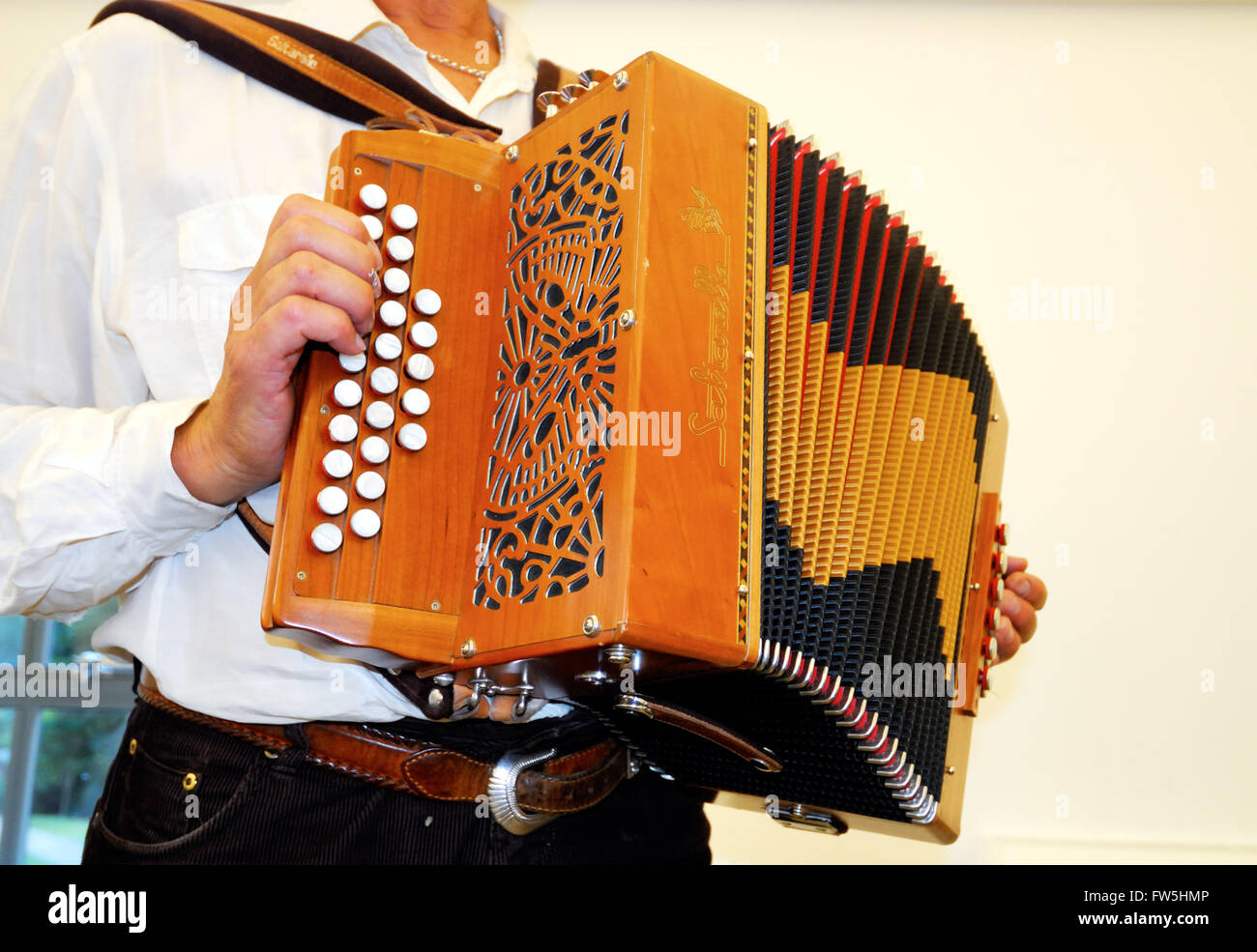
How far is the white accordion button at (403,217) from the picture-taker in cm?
76

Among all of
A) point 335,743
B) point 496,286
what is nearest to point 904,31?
point 496,286

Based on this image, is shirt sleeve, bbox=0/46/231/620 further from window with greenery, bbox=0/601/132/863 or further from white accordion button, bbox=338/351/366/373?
window with greenery, bbox=0/601/132/863

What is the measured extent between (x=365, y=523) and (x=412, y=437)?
0.23ft

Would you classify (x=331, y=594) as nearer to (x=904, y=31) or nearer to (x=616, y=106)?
(x=616, y=106)

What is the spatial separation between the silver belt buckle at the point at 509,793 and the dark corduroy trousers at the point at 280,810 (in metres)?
0.01

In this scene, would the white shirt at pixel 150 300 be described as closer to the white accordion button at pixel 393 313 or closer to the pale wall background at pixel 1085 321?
the white accordion button at pixel 393 313

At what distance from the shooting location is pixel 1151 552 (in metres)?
2.08

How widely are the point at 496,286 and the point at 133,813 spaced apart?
1.76 feet

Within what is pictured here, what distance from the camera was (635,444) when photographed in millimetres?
678

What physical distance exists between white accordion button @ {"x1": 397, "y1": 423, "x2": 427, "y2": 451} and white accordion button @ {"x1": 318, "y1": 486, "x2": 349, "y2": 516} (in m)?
0.06

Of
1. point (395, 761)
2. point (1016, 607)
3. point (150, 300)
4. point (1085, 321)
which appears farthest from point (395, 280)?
point (1085, 321)

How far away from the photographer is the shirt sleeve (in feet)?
2.61

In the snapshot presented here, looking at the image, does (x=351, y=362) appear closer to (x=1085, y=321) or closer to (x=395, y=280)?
(x=395, y=280)

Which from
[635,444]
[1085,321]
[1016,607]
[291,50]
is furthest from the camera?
[1085,321]
